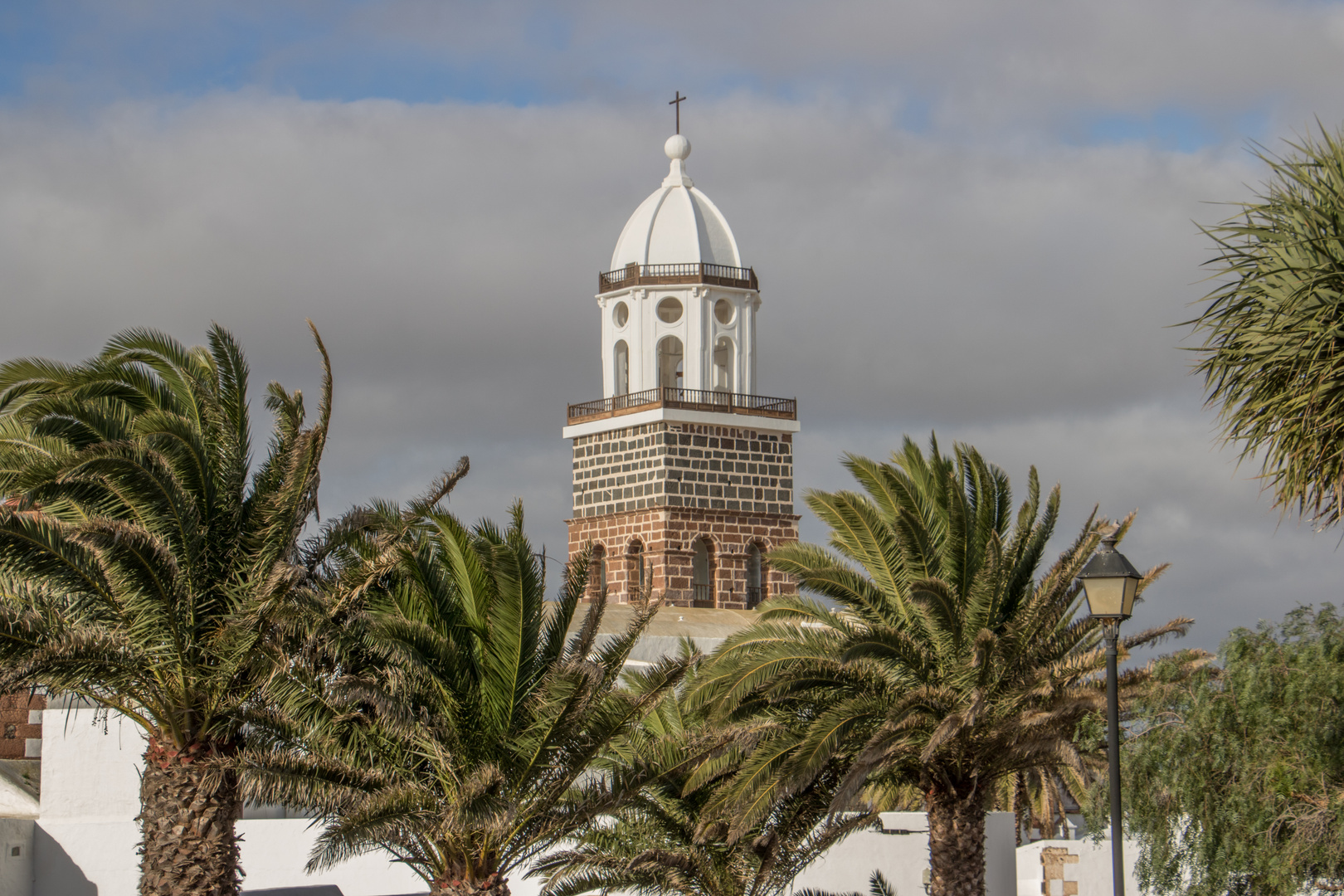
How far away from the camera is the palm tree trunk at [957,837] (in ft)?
63.5

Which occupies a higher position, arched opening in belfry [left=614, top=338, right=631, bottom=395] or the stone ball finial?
the stone ball finial

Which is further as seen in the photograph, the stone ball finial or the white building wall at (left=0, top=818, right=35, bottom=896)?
the stone ball finial

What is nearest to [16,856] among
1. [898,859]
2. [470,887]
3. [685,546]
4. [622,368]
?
[470,887]

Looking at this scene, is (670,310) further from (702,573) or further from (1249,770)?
(1249,770)

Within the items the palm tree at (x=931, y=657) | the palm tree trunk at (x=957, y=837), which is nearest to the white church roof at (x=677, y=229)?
the palm tree at (x=931, y=657)

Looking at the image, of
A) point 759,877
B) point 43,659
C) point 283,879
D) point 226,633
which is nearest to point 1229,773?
point 759,877

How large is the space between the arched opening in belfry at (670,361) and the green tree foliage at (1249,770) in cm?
2251

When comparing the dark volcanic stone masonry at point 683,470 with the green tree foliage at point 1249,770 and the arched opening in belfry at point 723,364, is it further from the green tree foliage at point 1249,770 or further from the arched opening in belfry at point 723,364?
the green tree foliage at point 1249,770

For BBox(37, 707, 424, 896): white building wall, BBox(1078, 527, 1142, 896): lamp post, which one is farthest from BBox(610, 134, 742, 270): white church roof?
BBox(1078, 527, 1142, 896): lamp post

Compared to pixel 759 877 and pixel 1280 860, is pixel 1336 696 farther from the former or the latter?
pixel 759 877

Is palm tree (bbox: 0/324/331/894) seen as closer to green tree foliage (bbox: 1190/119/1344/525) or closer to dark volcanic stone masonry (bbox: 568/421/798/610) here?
green tree foliage (bbox: 1190/119/1344/525)

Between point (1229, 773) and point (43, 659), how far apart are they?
11013 millimetres

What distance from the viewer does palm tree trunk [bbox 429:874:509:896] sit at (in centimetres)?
1630

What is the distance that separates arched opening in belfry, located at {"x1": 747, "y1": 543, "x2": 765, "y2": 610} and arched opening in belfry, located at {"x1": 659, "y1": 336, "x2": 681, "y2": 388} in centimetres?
414
